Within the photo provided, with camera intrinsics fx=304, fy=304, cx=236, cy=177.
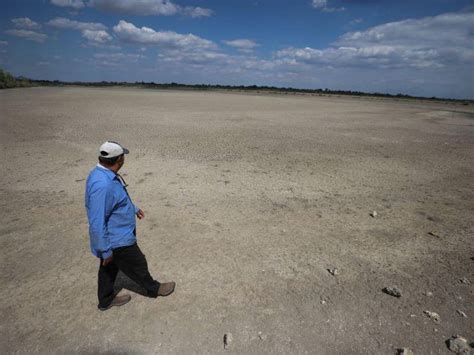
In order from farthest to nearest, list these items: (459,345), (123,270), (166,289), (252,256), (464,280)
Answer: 1. (252,256)
2. (464,280)
3. (166,289)
4. (123,270)
5. (459,345)

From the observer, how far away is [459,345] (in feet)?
9.99

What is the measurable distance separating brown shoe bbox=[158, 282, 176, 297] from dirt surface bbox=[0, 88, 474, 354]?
0.06m

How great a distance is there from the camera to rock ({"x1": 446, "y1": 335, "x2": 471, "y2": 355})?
2989mm

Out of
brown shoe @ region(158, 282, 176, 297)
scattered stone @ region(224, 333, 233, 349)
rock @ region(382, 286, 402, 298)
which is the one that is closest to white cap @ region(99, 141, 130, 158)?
brown shoe @ region(158, 282, 176, 297)

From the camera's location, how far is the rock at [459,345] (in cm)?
299

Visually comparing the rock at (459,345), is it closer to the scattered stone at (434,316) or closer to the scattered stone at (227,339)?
the scattered stone at (434,316)

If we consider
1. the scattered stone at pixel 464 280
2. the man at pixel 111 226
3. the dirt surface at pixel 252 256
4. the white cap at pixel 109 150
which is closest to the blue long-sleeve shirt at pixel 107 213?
the man at pixel 111 226

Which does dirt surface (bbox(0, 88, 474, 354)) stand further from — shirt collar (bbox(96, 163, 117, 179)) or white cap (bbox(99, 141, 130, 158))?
white cap (bbox(99, 141, 130, 158))

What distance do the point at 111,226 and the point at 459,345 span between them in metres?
3.69

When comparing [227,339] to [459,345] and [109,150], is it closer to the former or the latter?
[109,150]

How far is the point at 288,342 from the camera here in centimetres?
307

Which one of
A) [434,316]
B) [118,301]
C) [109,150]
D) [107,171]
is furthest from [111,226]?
[434,316]

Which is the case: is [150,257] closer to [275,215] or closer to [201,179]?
[275,215]

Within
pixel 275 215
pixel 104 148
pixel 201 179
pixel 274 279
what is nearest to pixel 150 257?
pixel 274 279
